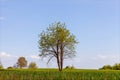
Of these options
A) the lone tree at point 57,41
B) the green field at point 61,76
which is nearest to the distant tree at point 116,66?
the lone tree at point 57,41

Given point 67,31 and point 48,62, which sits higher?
point 67,31

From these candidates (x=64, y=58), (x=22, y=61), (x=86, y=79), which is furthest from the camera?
(x=22, y=61)

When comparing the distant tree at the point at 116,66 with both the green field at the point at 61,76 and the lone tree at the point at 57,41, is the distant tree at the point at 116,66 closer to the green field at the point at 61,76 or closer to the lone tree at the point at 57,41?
the lone tree at the point at 57,41

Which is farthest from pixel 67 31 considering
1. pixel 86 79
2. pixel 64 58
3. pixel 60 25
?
pixel 86 79

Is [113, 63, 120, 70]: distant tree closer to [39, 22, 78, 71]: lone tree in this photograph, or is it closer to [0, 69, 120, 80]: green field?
[39, 22, 78, 71]: lone tree

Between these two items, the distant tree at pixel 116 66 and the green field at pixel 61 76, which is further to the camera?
the distant tree at pixel 116 66

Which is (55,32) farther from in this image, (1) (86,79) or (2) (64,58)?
(1) (86,79)

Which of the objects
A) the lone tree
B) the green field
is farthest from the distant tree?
the green field

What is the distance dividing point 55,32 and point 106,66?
2023cm

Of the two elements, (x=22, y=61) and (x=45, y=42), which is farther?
(x=22, y=61)

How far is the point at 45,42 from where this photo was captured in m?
50.2

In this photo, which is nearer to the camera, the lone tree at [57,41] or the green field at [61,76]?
the green field at [61,76]

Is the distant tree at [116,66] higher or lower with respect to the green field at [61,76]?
higher

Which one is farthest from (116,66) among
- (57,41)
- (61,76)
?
(61,76)
